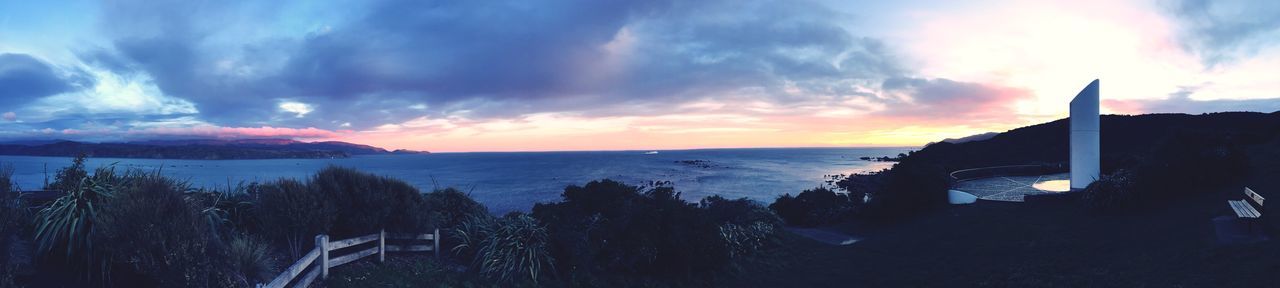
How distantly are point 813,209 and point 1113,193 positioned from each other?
11809mm

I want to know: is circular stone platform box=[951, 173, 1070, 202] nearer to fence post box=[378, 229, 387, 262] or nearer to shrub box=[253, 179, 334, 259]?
fence post box=[378, 229, 387, 262]

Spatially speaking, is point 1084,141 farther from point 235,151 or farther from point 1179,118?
point 235,151

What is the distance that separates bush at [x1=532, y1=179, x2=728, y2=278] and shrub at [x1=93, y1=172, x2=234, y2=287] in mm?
5676

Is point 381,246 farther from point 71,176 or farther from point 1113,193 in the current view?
point 1113,193

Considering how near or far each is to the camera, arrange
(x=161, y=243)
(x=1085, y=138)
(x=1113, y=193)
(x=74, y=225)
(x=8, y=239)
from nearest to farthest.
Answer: (x=8, y=239) < (x=161, y=243) < (x=74, y=225) < (x=1113, y=193) < (x=1085, y=138)

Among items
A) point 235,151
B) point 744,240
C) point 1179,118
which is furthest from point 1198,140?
point 235,151

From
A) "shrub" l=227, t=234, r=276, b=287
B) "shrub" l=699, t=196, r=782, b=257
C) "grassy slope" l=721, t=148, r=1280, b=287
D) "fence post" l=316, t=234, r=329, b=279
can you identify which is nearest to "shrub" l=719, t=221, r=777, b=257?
"shrub" l=699, t=196, r=782, b=257

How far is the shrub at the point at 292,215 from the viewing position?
9078 millimetres

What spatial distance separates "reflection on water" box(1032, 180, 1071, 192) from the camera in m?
20.0

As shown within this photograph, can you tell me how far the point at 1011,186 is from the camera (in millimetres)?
21609

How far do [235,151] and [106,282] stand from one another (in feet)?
676

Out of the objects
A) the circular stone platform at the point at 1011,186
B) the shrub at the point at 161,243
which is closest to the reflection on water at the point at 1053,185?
the circular stone platform at the point at 1011,186

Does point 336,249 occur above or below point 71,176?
→ below

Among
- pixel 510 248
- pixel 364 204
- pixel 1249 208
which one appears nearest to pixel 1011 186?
pixel 1249 208
